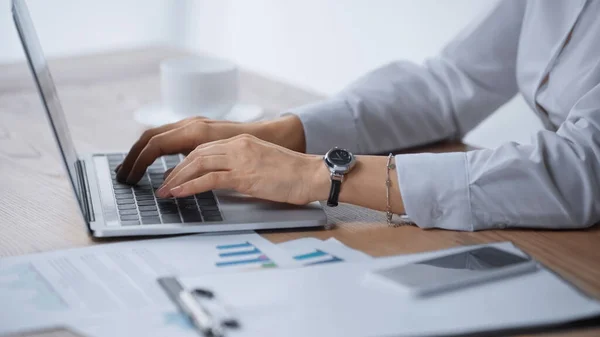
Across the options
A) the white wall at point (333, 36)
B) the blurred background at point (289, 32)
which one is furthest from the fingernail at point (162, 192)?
the blurred background at point (289, 32)

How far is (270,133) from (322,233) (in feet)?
0.96

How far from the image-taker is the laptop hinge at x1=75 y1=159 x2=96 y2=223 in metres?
1.00

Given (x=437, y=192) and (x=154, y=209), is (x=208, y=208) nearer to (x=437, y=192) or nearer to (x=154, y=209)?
(x=154, y=209)

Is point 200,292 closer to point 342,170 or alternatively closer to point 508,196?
point 342,170

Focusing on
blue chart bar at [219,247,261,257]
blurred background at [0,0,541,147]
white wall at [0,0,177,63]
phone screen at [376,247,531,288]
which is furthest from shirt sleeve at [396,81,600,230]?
white wall at [0,0,177,63]

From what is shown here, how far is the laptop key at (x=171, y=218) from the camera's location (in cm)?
99

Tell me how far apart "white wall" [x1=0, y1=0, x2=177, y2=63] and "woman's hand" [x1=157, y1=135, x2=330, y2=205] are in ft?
7.15

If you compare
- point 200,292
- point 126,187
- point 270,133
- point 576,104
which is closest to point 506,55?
point 576,104

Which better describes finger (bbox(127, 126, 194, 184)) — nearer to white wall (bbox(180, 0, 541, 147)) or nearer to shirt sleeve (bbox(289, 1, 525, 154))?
shirt sleeve (bbox(289, 1, 525, 154))

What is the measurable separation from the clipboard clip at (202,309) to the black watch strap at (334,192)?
0.29m

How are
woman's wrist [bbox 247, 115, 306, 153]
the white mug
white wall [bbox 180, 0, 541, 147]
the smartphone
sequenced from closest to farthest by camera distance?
the smartphone → woman's wrist [bbox 247, 115, 306, 153] → the white mug → white wall [bbox 180, 0, 541, 147]

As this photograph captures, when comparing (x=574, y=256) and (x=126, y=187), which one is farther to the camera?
(x=126, y=187)

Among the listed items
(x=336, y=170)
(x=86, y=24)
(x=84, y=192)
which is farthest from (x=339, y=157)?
(x=86, y=24)

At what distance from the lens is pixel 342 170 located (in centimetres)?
105
